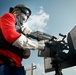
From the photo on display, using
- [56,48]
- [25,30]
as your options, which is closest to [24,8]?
[25,30]

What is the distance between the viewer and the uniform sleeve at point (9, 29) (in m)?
2.98

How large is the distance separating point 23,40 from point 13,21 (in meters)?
0.44

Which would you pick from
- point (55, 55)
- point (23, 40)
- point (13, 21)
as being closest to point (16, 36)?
point (23, 40)

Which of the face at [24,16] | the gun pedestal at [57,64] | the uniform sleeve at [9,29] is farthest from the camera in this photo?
the face at [24,16]

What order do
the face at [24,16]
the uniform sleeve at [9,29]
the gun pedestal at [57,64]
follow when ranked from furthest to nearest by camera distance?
the face at [24,16] → the gun pedestal at [57,64] → the uniform sleeve at [9,29]

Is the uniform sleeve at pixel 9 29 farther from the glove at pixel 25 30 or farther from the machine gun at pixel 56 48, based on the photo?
the machine gun at pixel 56 48

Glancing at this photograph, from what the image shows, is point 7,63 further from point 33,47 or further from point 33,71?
point 33,71

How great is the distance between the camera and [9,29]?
304 centimetres

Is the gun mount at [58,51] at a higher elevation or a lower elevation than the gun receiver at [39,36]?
lower

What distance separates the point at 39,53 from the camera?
397 cm

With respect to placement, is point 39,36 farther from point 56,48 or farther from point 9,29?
point 9,29

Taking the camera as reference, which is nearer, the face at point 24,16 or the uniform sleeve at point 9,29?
the uniform sleeve at point 9,29

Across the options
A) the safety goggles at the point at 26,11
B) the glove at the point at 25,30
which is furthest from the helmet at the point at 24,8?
the glove at the point at 25,30

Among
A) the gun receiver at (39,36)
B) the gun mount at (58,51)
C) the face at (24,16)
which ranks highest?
the face at (24,16)
